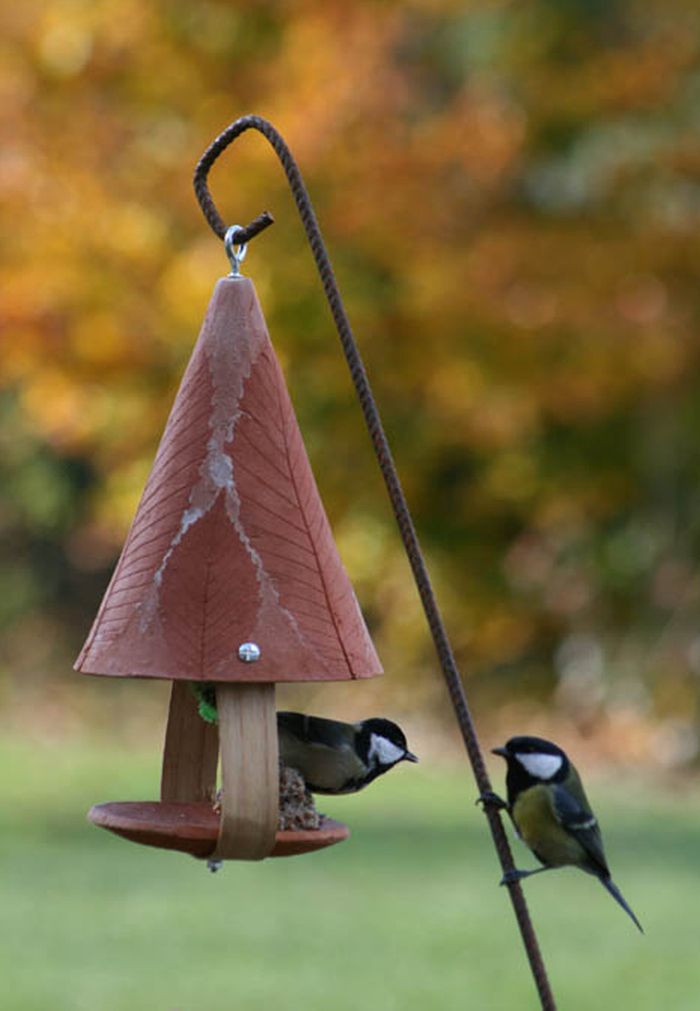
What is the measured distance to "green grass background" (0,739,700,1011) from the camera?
308 inches

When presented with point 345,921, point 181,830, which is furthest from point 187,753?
point 345,921

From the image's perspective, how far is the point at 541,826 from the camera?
3533 mm

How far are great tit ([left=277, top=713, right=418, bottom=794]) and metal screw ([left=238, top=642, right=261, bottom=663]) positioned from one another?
0.97ft

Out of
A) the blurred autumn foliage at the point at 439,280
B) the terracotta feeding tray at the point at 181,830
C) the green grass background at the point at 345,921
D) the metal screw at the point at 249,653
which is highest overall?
the blurred autumn foliage at the point at 439,280

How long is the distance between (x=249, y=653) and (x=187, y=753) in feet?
2.12

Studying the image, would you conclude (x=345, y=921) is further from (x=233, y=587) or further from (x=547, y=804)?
(x=233, y=587)

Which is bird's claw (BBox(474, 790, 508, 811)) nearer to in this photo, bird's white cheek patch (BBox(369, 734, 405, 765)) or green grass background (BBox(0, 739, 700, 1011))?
bird's white cheek patch (BBox(369, 734, 405, 765))

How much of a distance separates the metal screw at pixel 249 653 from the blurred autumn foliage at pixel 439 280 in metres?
7.94

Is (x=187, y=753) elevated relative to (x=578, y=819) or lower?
elevated

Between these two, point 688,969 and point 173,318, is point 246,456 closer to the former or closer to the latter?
point 688,969

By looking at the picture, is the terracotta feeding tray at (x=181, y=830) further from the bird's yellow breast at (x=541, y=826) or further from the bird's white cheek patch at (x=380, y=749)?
the bird's yellow breast at (x=541, y=826)

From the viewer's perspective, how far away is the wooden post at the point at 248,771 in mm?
3168

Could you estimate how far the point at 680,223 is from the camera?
12781mm

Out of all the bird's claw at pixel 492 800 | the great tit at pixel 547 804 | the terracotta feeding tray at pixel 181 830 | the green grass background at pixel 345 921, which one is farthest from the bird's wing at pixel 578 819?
the green grass background at pixel 345 921
